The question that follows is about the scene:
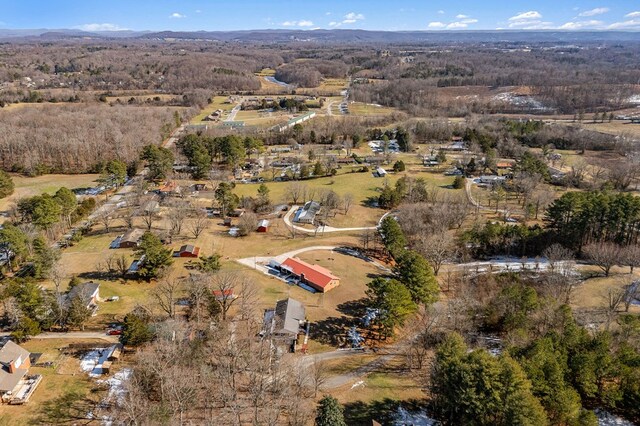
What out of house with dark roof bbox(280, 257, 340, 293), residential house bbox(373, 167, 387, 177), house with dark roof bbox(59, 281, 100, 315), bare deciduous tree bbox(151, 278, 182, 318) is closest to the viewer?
bare deciduous tree bbox(151, 278, 182, 318)

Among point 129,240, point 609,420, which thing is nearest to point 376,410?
point 609,420

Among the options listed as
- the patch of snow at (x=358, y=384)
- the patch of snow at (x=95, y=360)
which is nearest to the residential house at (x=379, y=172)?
the patch of snow at (x=358, y=384)

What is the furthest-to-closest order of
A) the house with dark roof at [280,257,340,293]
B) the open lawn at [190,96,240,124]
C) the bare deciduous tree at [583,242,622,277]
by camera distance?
the open lawn at [190,96,240,124] < the bare deciduous tree at [583,242,622,277] < the house with dark roof at [280,257,340,293]

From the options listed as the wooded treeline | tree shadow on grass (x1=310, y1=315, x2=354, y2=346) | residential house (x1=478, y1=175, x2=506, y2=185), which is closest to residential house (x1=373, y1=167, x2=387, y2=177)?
residential house (x1=478, y1=175, x2=506, y2=185)

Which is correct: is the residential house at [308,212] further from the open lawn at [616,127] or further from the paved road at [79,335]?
the open lawn at [616,127]

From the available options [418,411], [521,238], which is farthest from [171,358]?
[521,238]

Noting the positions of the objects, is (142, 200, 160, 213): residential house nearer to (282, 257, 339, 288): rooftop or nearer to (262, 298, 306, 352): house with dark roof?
(282, 257, 339, 288): rooftop
